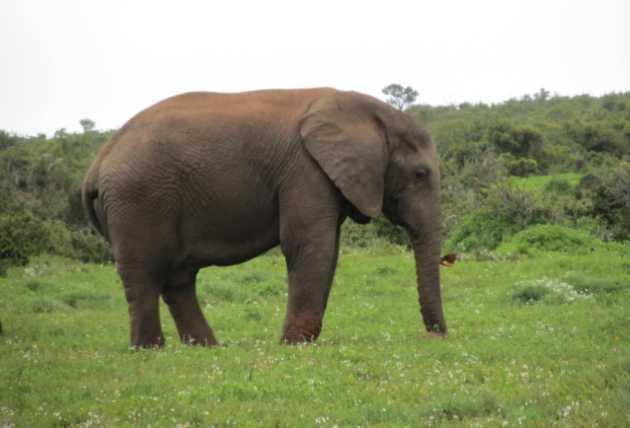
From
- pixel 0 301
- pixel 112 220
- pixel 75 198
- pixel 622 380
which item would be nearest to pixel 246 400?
pixel 622 380

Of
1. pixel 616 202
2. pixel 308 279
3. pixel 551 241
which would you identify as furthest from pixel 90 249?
pixel 308 279

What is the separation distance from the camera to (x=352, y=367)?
35.3ft

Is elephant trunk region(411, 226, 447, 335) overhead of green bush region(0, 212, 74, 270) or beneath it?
overhead

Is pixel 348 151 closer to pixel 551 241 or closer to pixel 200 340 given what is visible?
pixel 200 340

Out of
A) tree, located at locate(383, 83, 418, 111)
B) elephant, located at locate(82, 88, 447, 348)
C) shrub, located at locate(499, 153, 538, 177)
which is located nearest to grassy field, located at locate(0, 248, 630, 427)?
elephant, located at locate(82, 88, 447, 348)

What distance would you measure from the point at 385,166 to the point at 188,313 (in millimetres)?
3509

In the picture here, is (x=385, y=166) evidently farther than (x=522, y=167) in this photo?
No

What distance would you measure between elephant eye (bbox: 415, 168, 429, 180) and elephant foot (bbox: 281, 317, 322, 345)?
2446 mm

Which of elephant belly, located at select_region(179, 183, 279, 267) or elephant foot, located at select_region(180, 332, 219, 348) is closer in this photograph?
elephant belly, located at select_region(179, 183, 279, 267)

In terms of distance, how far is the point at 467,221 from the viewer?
1262 inches

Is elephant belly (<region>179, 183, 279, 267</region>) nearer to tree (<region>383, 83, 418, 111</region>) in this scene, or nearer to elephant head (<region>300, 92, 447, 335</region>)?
elephant head (<region>300, 92, 447, 335</region>)

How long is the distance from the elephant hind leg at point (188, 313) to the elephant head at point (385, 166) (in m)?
2.63

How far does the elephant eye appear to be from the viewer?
13.6 m

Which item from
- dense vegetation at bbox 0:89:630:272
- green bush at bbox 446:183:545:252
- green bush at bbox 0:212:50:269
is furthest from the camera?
dense vegetation at bbox 0:89:630:272
